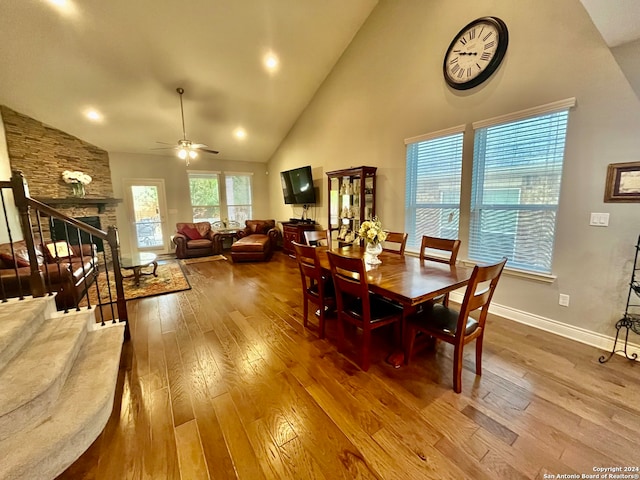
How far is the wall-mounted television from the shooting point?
5.85m

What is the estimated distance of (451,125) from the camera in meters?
3.26

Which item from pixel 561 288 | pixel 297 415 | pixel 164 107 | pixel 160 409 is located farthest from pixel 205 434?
pixel 164 107

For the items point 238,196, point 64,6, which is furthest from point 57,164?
point 238,196

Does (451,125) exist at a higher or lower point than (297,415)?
higher

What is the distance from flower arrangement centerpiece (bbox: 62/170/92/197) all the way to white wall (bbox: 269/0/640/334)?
5883mm

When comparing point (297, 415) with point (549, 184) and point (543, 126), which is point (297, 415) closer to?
point (549, 184)

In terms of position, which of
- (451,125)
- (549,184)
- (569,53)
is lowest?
(549,184)

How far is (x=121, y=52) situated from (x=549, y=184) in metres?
5.73

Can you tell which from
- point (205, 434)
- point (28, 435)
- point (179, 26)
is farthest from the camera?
point (179, 26)

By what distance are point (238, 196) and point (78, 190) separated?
3.54 metres

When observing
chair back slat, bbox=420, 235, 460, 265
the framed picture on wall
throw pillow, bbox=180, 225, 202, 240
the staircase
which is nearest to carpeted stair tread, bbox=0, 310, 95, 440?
the staircase

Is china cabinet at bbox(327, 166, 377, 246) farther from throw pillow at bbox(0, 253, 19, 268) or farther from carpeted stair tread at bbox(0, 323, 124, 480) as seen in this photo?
throw pillow at bbox(0, 253, 19, 268)

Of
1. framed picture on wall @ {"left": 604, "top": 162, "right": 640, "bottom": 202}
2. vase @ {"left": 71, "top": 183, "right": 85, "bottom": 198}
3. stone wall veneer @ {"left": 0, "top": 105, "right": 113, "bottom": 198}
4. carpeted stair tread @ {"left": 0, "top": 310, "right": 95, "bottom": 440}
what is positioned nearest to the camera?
carpeted stair tread @ {"left": 0, "top": 310, "right": 95, "bottom": 440}

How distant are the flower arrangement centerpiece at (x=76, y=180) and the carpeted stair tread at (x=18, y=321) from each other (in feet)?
→ 13.9
